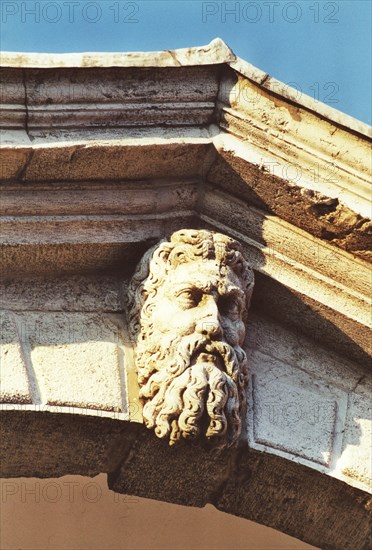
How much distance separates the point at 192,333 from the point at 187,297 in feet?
0.43

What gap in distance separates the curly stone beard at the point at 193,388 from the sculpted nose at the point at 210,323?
2cm

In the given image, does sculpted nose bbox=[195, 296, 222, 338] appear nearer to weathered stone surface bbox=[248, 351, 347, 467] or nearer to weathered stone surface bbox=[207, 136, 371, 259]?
weathered stone surface bbox=[248, 351, 347, 467]

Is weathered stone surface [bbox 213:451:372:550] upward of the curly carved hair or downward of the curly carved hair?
downward

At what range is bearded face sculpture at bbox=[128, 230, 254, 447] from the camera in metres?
4.73

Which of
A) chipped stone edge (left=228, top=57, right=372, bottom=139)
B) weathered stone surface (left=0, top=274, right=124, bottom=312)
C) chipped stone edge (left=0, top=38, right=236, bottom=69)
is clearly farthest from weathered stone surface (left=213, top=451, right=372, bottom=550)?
chipped stone edge (left=0, top=38, right=236, bottom=69)

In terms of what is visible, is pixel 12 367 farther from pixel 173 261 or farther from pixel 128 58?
pixel 128 58

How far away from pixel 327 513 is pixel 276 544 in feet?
3.24

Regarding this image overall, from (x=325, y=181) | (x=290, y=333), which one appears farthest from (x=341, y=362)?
(x=325, y=181)

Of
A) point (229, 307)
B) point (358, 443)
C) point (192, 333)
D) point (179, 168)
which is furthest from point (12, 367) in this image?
Result: point (358, 443)

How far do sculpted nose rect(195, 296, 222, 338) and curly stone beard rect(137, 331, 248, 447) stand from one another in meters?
0.02

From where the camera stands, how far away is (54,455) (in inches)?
193

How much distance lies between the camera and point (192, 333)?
4.83 meters

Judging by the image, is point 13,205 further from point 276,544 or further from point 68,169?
point 276,544

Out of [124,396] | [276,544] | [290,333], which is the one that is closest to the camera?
[124,396]
